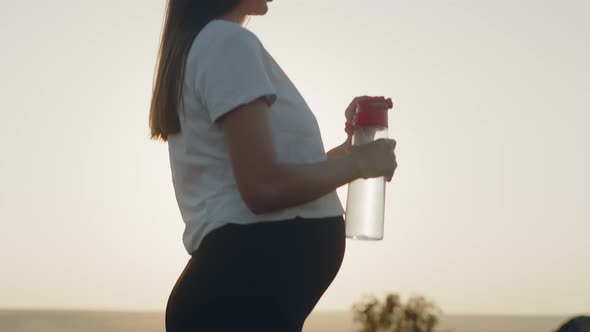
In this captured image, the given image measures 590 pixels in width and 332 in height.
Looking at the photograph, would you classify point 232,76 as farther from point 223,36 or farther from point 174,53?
point 174,53

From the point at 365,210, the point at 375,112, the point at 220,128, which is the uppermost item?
the point at 375,112

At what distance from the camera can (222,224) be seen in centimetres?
236

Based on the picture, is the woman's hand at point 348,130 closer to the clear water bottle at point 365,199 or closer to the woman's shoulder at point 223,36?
the clear water bottle at point 365,199

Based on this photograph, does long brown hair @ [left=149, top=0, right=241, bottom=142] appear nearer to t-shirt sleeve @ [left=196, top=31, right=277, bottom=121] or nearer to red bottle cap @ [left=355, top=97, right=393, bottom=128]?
t-shirt sleeve @ [left=196, top=31, right=277, bottom=121]

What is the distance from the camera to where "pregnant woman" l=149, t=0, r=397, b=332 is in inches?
90.7

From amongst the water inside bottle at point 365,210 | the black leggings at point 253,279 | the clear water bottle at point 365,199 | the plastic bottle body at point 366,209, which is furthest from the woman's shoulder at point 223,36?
the water inside bottle at point 365,210

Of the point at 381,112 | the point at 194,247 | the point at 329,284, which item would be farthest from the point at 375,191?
the point at 194,247

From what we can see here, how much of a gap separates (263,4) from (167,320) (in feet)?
3.24

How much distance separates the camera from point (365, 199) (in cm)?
313

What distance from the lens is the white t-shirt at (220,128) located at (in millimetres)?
2338

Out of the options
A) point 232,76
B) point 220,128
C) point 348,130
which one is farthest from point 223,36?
point 348,130

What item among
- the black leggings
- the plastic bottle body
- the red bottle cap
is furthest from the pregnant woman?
the plastic bottle body

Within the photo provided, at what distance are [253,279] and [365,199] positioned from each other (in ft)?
2.94

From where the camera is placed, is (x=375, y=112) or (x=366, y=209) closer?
(x=375, y=112)
